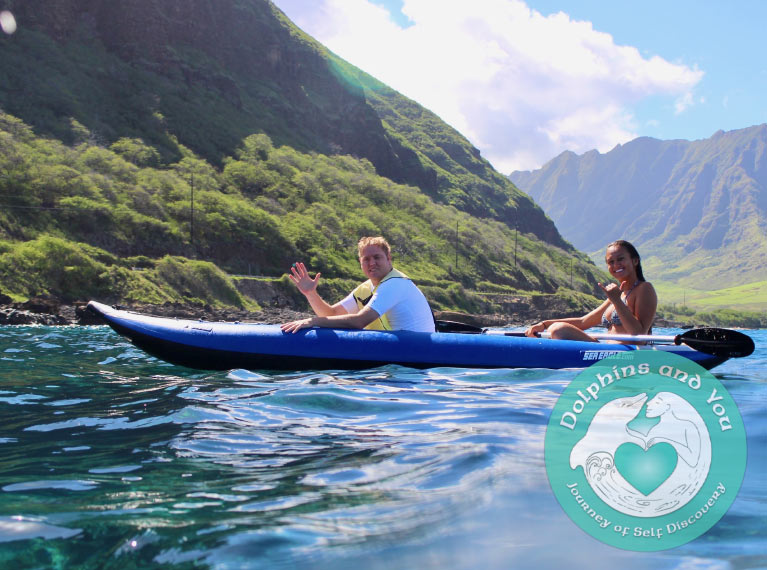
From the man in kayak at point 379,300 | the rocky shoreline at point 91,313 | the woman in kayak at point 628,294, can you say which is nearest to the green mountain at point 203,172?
the rocky shoreline at point 91,313

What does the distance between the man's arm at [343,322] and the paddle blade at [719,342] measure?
12.3 feet

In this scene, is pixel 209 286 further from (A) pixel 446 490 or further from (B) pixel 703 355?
(A) pixel 446 490

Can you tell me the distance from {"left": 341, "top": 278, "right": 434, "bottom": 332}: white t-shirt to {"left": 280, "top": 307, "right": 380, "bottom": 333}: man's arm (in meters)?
0.09

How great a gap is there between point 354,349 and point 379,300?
61cm

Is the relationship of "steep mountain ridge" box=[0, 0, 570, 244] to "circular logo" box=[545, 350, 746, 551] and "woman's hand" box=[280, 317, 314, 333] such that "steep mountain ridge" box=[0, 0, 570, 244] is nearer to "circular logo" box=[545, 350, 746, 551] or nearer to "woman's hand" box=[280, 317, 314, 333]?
"woman's hand" box=[280, 317, 314, 333]

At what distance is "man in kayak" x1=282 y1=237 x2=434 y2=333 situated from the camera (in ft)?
22.3

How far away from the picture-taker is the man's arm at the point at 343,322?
6848 mm

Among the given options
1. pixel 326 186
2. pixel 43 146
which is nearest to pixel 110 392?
pixel 43 146

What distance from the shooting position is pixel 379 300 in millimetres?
→ 6754

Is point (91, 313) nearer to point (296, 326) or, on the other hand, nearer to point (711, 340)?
point (296, 326)

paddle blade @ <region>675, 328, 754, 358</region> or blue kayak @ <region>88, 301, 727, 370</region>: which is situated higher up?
paddle blade @ <region>675, 328, 754, 358</region>

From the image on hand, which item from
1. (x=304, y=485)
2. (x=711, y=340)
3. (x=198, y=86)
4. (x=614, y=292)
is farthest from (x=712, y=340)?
(x=198, y=86)

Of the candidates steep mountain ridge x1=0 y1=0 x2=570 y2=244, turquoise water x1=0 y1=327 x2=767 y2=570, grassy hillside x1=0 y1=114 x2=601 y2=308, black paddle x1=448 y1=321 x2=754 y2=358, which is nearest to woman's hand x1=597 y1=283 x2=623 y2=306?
black paddle x1=448 y1=321 x2=754 y2=358

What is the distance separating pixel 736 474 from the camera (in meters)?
3.22
